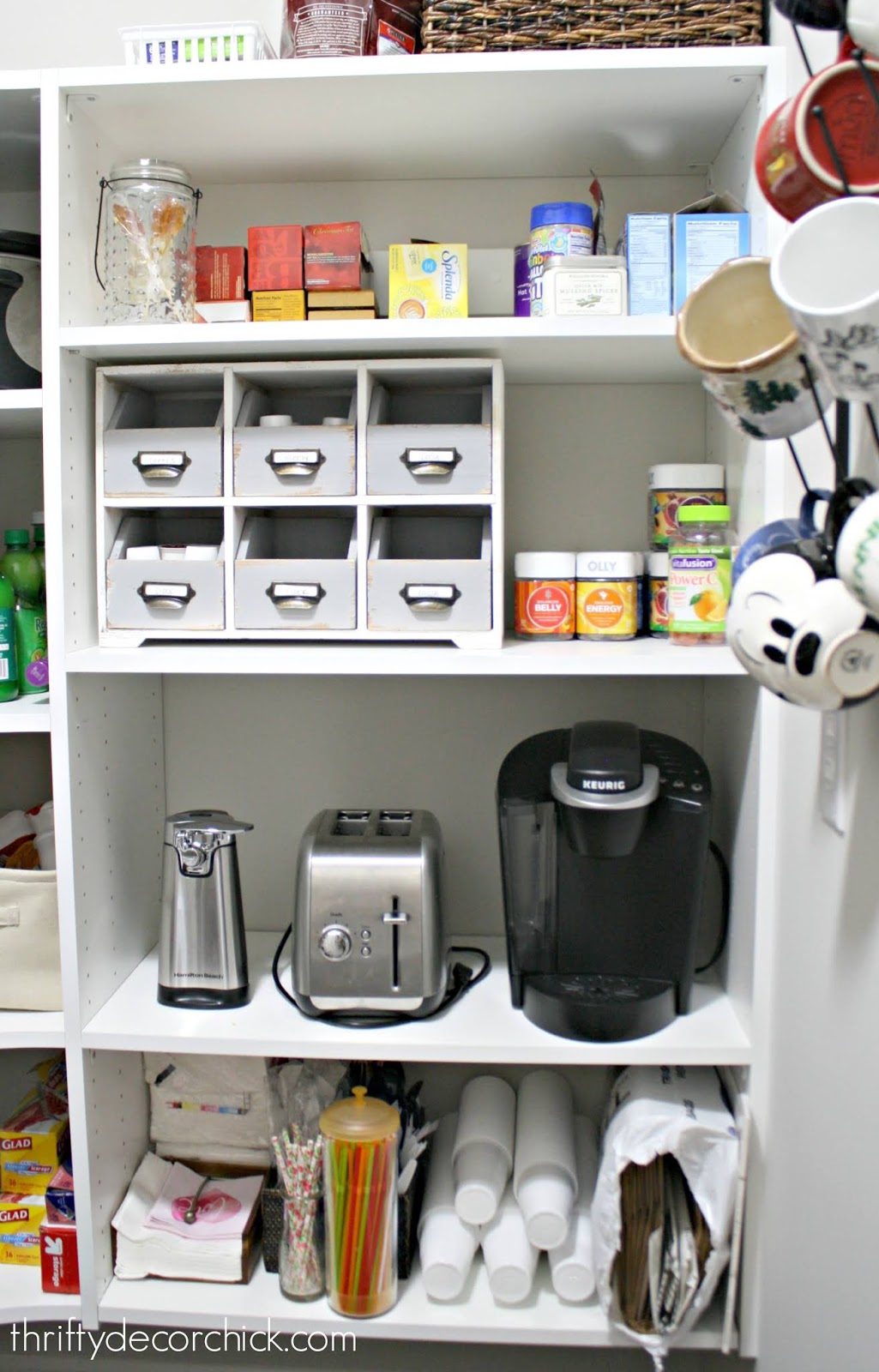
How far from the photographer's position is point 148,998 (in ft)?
4.84

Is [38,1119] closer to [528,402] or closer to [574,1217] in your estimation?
[574,1217]

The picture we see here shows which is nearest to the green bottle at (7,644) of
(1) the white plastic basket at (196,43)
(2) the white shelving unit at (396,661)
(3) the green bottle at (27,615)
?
(3) the green bottle at (27,615)

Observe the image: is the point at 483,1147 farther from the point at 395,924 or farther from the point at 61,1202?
the point at 61,1202

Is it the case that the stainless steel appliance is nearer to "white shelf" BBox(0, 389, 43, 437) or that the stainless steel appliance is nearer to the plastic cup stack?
the plastic cup stack

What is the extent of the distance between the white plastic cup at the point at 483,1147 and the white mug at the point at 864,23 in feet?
4.23

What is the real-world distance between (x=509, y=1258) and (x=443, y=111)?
55.9 inches

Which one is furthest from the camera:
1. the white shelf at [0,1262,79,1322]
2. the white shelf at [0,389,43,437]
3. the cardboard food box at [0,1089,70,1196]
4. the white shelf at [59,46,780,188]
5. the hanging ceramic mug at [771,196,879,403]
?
the cardboard food box at [0,1089,70,1196]

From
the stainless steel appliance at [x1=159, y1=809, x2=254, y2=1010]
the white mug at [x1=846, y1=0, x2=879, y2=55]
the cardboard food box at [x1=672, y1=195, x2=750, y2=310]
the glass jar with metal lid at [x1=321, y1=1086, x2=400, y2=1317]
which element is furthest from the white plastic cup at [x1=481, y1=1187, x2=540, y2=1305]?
the white mug at [x1=846, y1=0, x2=879, y2=55]

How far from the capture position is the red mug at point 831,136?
69 centimetres

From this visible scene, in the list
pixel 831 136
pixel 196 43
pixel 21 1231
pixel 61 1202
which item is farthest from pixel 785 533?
pixel 21 1231

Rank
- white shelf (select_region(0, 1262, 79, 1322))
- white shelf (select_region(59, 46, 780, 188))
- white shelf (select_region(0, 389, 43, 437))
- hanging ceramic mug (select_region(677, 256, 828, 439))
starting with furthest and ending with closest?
white shelf (select_region(0, 1262, 79, 1322)) → white shelf (select_region(0, 389, 43, 437)) → white shelf (select_region(59, 46, 780, 188)) → hanging ceramic mug (select_region(677, 256, 828, 439))

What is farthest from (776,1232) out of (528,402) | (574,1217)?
(528,402)

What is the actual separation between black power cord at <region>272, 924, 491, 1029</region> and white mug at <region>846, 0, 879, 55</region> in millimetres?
1130

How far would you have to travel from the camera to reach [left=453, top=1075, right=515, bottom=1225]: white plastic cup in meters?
1.41
